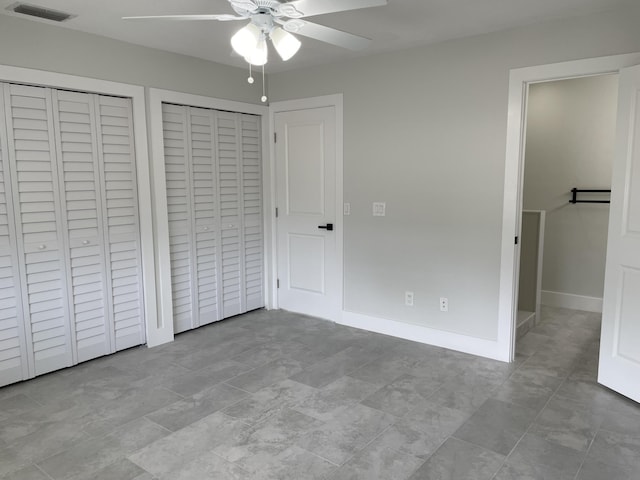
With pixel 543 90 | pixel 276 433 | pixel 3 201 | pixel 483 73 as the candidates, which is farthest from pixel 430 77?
pixel 3 201

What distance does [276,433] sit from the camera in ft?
8.03

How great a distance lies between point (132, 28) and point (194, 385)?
2.46 meters

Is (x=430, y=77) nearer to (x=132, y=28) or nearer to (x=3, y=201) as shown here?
(x=132, y=28)

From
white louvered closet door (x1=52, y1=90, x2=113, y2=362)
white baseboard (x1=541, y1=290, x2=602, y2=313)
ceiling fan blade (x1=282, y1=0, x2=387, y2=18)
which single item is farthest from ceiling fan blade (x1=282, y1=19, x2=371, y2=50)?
white baseboard (x1=541, y1=290, x2=602, y2=313)

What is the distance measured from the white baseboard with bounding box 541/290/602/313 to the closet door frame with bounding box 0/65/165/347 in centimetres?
387

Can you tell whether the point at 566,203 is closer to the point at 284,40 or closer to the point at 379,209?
the point at 379,209

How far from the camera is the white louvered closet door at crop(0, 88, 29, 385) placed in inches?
114

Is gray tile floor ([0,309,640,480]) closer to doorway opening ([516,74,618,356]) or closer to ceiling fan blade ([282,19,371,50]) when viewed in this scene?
doorway opening ([516,74,618,356])

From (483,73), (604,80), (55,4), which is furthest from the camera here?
(604,80)

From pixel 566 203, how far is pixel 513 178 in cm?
188

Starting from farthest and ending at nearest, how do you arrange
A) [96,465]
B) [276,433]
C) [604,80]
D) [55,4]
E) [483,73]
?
1. [604,80]
2. [483,73]
3. [55,4]
4. [276,433]
5. [96,465]

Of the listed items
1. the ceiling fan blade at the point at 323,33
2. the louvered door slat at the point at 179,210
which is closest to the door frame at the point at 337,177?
the louvered door slat at the point at 179,210

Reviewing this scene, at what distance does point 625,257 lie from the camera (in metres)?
2.74

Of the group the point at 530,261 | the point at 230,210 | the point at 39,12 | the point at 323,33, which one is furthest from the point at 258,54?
the point at 530,261
